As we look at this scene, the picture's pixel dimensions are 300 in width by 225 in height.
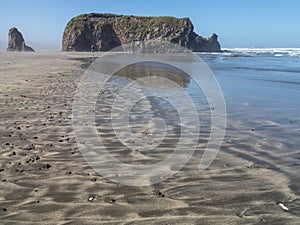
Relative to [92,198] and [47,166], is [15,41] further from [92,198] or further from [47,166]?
[92,198]

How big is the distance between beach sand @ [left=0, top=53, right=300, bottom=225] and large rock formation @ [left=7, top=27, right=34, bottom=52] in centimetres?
12665

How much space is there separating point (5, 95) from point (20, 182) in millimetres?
7145

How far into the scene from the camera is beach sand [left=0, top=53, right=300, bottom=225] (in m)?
3.17

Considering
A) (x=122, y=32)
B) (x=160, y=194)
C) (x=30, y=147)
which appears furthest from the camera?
(x=122, y=32)

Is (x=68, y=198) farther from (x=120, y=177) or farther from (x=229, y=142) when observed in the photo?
(x=229, y=142)

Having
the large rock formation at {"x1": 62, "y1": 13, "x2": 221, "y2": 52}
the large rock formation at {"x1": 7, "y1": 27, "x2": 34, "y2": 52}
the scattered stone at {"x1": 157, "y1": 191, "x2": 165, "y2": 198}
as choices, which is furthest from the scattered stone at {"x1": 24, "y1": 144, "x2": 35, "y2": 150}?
the large rock formation at {"x1": 7, "y1": 27, "x2": 34, "y2": 52}

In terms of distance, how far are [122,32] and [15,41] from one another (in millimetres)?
43779

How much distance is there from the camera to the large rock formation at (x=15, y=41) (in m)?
119

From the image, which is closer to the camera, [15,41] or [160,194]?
[160,194]

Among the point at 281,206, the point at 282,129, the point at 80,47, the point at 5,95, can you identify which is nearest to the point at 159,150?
the point at 281,206

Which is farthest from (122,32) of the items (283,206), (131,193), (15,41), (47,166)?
(283,206)

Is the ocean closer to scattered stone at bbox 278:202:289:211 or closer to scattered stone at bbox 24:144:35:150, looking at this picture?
scattered stone at bbox 278:202:289:211

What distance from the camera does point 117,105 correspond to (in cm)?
932

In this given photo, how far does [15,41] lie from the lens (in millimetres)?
119688
